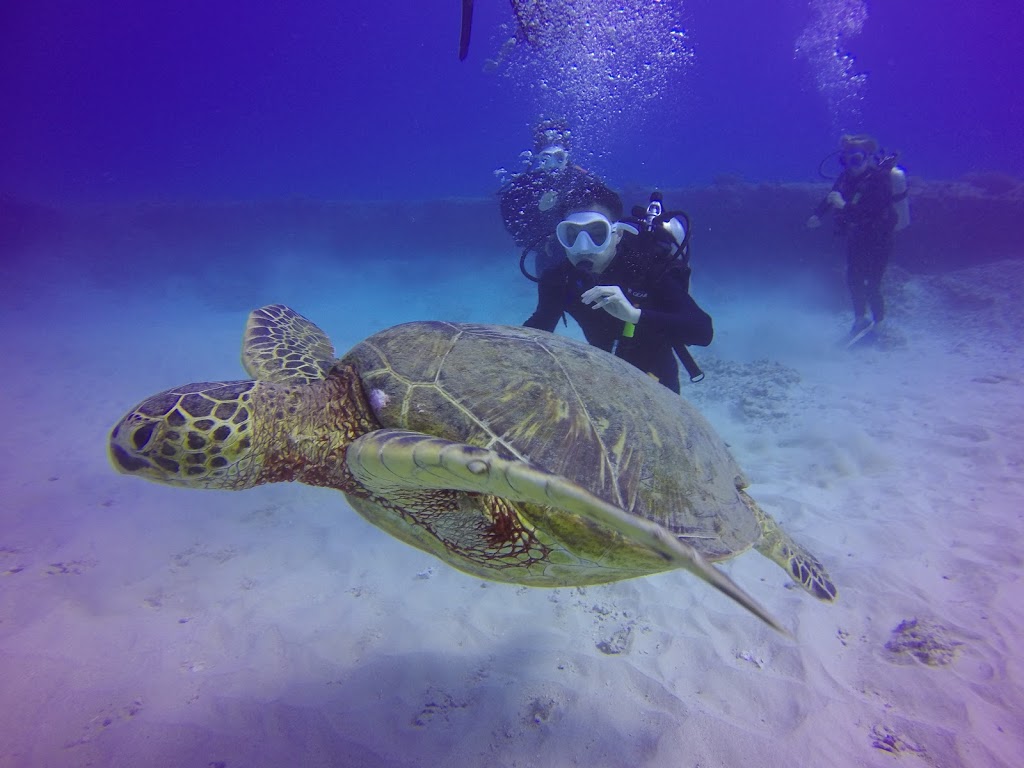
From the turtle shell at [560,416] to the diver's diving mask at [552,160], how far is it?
9.29m

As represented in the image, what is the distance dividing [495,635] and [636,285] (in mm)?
2944

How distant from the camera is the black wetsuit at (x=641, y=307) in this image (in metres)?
3.35

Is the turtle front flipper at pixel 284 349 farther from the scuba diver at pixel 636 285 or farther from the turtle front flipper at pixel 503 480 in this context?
the scuba diver at pixel 636 285

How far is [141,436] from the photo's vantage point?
66.1 inches

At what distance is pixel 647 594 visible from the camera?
3.01 metres

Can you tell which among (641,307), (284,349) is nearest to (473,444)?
(284,349)

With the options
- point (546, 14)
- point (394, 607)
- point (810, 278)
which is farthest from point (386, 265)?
point (394, 607)

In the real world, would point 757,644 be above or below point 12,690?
above

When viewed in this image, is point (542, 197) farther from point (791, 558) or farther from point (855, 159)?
point (791, 558)

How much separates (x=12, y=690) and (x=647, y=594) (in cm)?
370

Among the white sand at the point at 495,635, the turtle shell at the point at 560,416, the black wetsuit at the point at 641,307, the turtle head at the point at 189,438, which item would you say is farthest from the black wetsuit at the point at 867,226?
the turtle head at the point at 189,438

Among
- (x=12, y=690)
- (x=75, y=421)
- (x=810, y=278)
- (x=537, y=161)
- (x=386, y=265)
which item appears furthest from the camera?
(x=386, y=265)

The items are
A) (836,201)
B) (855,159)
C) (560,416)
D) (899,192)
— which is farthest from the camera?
(855,159)

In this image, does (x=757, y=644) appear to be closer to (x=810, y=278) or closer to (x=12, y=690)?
(x=12, y=690)
